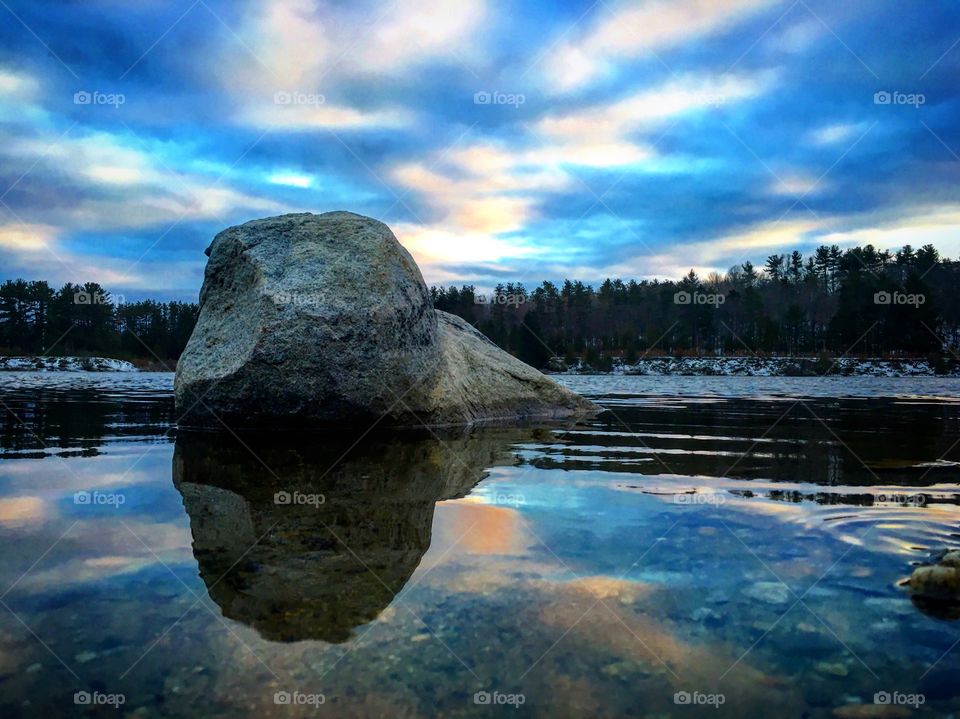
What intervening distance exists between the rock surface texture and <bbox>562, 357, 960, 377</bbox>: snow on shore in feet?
145

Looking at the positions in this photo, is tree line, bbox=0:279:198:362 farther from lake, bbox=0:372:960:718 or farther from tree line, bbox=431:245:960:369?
lake, bbox=0:372:960:718

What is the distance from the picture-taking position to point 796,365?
176ft

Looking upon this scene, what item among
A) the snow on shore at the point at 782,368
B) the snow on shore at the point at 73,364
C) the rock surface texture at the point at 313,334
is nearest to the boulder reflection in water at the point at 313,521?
the rock surface texture at the point at 313,334

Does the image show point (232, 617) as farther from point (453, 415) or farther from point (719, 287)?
point (719, 287)

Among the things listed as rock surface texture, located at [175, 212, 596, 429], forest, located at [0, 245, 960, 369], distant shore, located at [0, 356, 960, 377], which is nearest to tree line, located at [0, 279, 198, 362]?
forest, located at [0, 245, 960, 369]

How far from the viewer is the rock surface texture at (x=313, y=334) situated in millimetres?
7355

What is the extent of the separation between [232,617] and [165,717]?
1.96 ft

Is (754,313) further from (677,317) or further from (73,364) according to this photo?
(73,364)

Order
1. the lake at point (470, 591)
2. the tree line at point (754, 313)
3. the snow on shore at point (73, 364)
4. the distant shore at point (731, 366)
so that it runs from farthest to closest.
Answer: the tree line at point (754, 313), the distant shore at point (731, 366), the snow on shore at point (73, 364), the lake at point (470, 591)

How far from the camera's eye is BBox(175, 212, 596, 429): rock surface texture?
24.1 ft

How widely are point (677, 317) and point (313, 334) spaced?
285 feet

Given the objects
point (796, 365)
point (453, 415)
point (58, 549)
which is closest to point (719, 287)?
point (796, 365)

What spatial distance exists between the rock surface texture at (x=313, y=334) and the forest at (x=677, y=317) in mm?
43588

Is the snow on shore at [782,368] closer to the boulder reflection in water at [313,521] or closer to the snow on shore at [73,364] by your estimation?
the snow on shore at [73,364]
